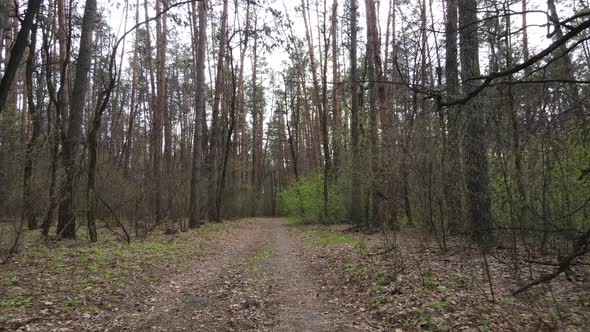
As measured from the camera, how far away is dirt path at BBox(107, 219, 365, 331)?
479cm

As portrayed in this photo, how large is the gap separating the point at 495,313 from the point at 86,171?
10283 millimetres

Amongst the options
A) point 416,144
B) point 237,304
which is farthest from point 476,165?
point 237,304

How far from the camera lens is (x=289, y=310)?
5449 mm

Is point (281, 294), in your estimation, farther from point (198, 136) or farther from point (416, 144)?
point (198, 136)

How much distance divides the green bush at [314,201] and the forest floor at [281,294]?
975cm

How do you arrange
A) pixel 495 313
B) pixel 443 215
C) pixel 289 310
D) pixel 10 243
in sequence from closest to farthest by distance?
1. pixel 495 313
2. pixel 289 310
3. pixel 443 215
4. pixel 10 243

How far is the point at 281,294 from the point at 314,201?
45.3 ft

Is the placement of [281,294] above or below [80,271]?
below

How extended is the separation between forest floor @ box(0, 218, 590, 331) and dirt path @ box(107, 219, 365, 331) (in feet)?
0.05

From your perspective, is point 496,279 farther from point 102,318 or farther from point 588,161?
point 102,318

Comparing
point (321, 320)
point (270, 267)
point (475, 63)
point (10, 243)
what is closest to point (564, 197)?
point (475, 63)

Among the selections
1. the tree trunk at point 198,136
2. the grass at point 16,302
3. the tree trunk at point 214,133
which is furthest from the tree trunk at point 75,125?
the tree trunk at point 214,133

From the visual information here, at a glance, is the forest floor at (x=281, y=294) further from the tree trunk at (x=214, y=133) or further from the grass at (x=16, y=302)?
the tree trunk at (x=214, y=133)

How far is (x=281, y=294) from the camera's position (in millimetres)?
6301
